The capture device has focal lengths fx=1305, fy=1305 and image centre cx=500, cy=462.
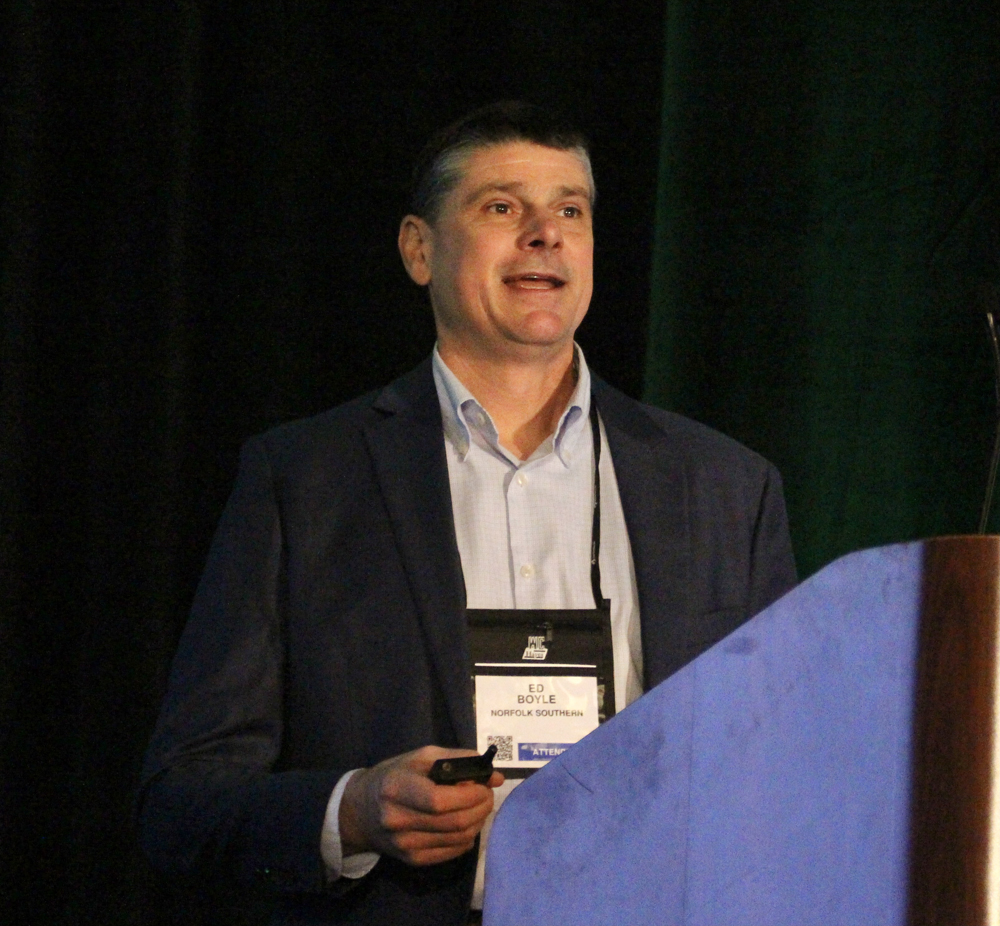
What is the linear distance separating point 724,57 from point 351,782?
5.38 ft

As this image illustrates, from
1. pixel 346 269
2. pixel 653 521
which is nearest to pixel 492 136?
Result: pixel 346 269

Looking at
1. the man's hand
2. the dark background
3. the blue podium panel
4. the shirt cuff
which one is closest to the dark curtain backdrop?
the dark background

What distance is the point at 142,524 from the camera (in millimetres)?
2291

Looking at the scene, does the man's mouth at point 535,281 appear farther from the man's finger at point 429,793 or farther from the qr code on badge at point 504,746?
the man's finger at point 429,793

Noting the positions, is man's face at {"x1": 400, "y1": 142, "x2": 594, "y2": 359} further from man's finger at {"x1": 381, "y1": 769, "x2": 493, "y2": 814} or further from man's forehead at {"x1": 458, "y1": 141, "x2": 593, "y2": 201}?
man's finger at {"x1": 381, "y1": 769, "x2": 493, "y2": 814}

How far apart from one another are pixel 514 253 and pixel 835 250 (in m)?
0.80

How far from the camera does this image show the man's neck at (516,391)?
194cm

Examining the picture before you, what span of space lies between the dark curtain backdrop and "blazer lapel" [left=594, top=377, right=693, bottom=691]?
1.90 ft

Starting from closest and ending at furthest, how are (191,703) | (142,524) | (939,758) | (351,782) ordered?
1. (939,758)
2. (351,782)
3. (191,703)
4. (142,524)

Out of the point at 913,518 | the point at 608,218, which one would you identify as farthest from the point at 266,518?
the point at 913,518

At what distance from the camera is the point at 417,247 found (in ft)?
6.91

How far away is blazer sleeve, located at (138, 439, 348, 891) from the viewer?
1.47 m

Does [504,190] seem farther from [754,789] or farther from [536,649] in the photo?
[754,789]

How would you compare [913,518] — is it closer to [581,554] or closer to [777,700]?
[581,554]
